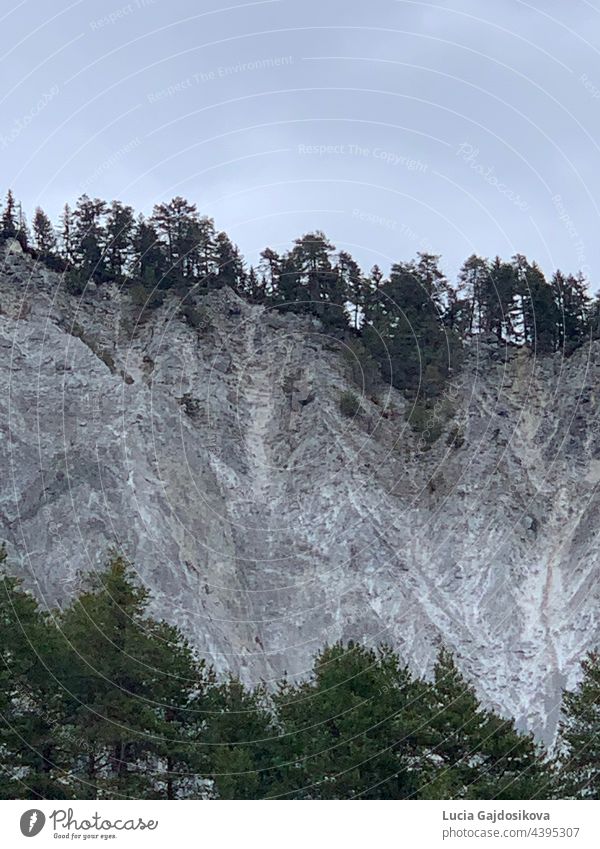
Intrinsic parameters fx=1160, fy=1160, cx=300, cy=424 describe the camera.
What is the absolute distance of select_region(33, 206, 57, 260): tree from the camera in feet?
218

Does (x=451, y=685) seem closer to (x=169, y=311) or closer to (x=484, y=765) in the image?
(x=484, y=765)

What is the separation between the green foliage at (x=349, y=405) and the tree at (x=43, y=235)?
1920 cm

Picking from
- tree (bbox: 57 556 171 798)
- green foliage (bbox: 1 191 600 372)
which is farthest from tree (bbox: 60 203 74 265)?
tree (bbox: 57 556 171 798)

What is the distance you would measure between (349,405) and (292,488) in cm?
631

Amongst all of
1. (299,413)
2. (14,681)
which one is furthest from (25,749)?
(299,413)

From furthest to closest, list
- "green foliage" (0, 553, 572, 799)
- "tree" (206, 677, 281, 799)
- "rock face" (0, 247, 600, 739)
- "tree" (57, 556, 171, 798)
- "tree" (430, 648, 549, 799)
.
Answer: "rock face" (0, 247, 600, 739)
"tree" (206, 677, 281, 799)
"tree" (57, 556, 171, 798)
"green foliage" (0, 553, 572, 799)
"tree" (430, 648, 549, 799)

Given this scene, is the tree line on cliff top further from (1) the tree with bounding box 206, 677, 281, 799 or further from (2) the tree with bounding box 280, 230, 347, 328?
(1) the tree with bounding box 206, 677, 281, 799

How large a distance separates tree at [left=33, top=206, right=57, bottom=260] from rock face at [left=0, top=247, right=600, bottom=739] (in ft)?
8.22

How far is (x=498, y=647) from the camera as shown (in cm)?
5112

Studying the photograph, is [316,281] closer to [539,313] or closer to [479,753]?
[539,313]

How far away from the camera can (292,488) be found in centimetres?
5762

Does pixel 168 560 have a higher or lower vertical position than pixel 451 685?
higher

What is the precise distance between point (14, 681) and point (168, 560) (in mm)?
17123

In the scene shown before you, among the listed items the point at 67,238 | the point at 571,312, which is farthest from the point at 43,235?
the point at 571,312
